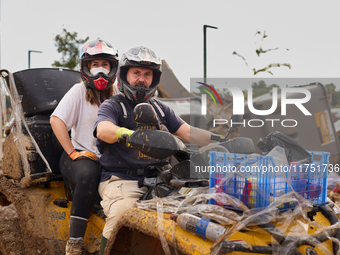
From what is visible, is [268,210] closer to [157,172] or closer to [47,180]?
[157,172]

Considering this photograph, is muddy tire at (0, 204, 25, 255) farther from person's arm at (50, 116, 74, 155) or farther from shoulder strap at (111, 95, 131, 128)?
shoulder strap at (111, 95, 131, 128)

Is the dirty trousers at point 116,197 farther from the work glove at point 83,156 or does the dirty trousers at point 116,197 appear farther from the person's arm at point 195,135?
the person's arm at point 195,135

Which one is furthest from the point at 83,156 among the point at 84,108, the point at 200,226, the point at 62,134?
the point at 200,226

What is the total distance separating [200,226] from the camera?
6.24 ft

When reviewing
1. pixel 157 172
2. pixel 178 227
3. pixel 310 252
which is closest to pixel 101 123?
pixel 157 172

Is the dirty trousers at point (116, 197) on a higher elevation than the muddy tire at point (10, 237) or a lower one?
higher

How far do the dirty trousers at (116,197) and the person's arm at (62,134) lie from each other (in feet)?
2.12

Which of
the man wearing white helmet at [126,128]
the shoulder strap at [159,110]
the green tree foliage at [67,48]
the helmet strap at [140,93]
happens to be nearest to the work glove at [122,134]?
the man wearing white helmet at [126,128]

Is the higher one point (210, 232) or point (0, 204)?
point (210, 232)

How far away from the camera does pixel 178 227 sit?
2.03 meters

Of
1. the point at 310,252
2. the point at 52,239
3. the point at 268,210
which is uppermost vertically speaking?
the point at 268,210

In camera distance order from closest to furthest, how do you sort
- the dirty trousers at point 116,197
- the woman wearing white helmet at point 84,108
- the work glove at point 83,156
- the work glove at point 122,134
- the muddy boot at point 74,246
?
1. the work glove at point 122,134
2. the dirty trousers at point 116,197
3. the muddy boot at point 74,246
4. the work glove at point 83,156
5. the woman wearing white helmet at point 84,108

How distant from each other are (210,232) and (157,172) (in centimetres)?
101

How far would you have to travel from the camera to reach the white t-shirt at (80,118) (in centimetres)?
355
